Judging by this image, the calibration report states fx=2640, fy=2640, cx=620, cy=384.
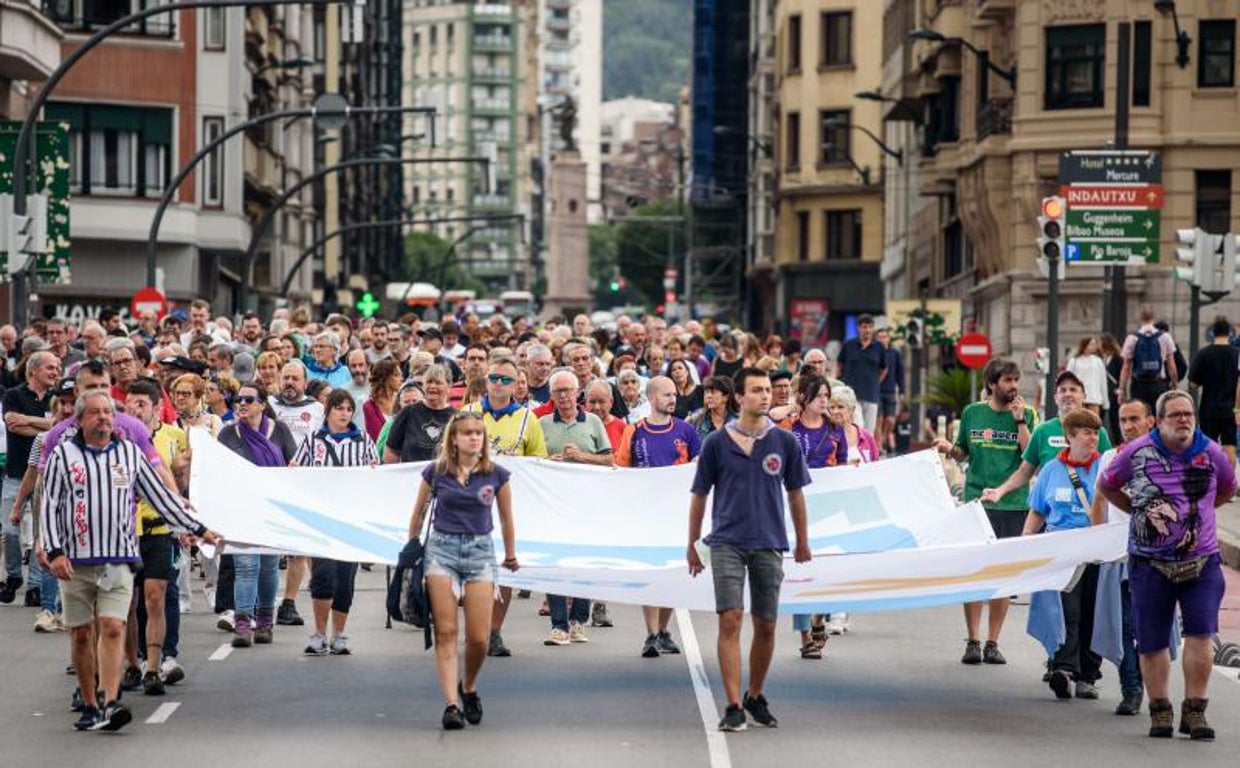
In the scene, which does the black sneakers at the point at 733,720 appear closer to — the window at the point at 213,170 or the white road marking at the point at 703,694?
the white road marking at the point at 703,694

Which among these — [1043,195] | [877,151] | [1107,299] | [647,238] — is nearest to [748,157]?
[877,151]

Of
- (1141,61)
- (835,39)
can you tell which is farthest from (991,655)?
(835,39)

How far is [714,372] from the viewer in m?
29.5

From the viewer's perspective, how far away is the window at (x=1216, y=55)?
48688 mm

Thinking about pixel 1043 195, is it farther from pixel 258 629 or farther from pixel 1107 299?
pixel 258 629

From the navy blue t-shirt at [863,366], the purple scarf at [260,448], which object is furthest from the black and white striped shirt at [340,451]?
the navy blue t-shirt at [863,366]

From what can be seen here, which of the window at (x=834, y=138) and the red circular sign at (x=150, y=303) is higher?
the window at (x=834, y=138)

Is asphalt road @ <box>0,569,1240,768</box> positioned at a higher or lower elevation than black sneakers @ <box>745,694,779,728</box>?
lower

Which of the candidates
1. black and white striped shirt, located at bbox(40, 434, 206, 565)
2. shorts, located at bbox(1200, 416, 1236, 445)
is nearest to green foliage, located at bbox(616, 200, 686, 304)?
shorts, located at bbox(1200, 416, 1236, 445)

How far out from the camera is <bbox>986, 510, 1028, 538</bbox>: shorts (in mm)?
17062

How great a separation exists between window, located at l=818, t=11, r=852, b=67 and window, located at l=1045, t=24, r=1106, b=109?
44.6m

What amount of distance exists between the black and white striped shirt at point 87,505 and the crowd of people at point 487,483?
0.01 metres

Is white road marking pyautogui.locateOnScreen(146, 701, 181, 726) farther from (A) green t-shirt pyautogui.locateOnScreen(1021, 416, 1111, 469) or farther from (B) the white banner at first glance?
(A) green t-shirt pyautogui.locateOnScreen(1021, 416, 1111, 469)

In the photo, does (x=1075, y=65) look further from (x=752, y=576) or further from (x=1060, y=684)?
(x=752, y=576)
